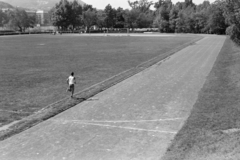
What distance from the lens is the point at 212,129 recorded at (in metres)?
13.2

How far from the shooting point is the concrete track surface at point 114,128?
11.3 meters

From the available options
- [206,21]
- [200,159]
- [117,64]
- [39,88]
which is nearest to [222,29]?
[206,21]

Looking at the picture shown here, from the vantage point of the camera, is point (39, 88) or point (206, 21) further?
point (206, 21)

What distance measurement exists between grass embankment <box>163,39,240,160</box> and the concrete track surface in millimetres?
495

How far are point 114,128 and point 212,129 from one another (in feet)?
13.9

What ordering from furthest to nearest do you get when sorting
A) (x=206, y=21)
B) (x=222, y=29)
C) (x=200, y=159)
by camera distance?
1. (x=206, y=21)
2. (x=222, y=29)
3. (x=200, y=159)

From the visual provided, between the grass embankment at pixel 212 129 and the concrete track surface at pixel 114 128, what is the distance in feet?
1.62

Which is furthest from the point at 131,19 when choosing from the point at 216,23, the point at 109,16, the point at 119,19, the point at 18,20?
the point at 216,23

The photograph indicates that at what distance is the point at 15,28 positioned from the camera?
176 m

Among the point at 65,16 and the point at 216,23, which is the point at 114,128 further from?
the point at 65,16

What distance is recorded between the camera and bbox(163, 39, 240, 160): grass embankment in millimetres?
10531

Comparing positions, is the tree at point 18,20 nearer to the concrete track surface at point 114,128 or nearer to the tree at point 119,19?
the tree at point 119,19

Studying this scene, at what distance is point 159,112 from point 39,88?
10163 mm

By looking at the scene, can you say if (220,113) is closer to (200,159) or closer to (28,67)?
(200,159)
